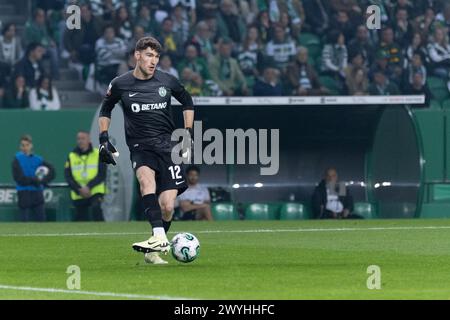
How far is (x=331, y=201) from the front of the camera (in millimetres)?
22328

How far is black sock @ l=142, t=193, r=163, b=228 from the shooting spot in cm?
1317

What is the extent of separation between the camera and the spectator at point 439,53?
84.3 feet

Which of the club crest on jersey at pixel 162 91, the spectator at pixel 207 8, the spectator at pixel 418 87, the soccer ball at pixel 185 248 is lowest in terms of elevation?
the soccer ball at pixel 185 248

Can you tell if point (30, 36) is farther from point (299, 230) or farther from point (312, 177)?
point (299, 230)

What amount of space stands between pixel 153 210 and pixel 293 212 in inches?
374

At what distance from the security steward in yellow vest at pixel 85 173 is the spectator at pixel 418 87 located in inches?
242

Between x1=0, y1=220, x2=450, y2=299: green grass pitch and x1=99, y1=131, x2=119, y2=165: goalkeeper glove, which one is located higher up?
x1=99, y1=131, x2=119, y2=165: goalkeeper glove

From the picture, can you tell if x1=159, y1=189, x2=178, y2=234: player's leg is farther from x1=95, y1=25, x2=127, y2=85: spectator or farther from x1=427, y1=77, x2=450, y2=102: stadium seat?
x1=427, y1=77, x2=450, y2=102: stadium seat

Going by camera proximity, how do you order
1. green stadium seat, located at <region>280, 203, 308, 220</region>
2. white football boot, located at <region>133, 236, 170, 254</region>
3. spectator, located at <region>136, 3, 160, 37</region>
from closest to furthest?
white football boot, located at <region>133, 236, 170, 254</region> → green stadium seat, located at <region>280, 203, 308, 220</region> → spectator, located at <region>136, 3, 160, 37</region>

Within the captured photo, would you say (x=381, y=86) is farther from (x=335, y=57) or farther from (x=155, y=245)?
(x=155, y=245)

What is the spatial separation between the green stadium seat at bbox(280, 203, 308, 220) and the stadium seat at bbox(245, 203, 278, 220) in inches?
5.0

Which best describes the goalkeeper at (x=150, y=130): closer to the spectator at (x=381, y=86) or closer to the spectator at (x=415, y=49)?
the spectator at (x=381, y=86)

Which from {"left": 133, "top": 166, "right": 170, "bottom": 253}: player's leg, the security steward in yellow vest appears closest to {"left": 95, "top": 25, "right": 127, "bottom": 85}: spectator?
the security steward in yellow vest

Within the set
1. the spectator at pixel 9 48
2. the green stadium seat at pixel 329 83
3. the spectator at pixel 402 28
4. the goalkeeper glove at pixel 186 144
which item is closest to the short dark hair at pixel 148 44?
the goalkeeper glove at pixel 186 144
